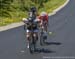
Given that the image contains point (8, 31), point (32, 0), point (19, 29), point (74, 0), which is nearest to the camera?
point (8, 31)

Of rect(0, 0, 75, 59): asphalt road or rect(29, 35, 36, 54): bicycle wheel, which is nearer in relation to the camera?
rect(0, 0, 75, 59): asphalt road

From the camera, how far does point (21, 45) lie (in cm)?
1864

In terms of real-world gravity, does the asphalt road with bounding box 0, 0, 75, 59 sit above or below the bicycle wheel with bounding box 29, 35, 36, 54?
below

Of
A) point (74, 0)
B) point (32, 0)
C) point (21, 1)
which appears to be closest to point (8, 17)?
point (21, 1)

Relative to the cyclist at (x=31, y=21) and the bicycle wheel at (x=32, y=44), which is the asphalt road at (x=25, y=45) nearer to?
the bicycle wheel at (x=32, y=44)

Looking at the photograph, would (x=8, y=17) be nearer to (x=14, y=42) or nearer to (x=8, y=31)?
(x=8, y=31)

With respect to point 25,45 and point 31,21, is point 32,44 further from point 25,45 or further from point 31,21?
point 25,45

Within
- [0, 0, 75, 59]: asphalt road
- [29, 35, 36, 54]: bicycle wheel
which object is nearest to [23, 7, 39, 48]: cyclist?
[29, 35, 36, 54]: bicycle wheel

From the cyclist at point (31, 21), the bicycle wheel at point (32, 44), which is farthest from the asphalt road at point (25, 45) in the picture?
the cyclist at point (31, 21)

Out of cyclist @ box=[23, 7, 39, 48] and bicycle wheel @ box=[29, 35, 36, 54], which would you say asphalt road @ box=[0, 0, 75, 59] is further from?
cyclist @ box=[23, 7, 39, 48]

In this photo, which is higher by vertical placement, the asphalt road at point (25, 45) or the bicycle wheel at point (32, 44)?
A: the bicycle wheel at point (32, 44)

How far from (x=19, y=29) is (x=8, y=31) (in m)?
1.70

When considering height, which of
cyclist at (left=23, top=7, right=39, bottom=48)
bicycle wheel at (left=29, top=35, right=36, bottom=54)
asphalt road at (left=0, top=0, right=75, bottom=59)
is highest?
cyclist at (left=23, top=7, right=39, bottom=48)

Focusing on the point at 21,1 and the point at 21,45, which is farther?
the point at 21,1
